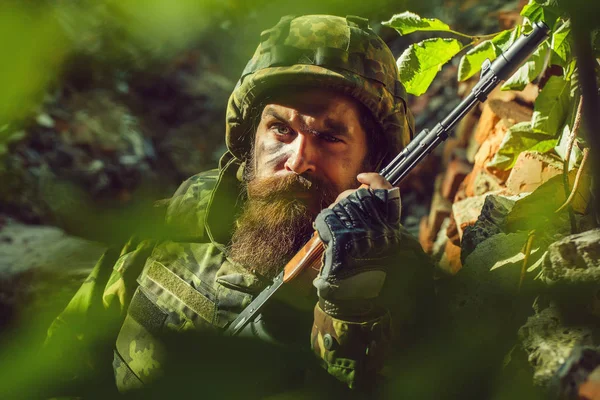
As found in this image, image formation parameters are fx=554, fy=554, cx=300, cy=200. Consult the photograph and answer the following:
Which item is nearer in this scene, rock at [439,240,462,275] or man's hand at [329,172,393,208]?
man's hand at [329,172,393,208]

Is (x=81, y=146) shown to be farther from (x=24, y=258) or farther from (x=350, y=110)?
(x=350, y=110)

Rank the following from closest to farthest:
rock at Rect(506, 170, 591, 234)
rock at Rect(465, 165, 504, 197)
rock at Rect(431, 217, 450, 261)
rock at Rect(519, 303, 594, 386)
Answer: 1. rock at Rect(519, 303, 594, 386)
2. rock at Rect(506, 170, 591, 234)
3. rock at Rect(465, 165, 504, 197)
4. rock at Rect(431, 217, 450, 261)

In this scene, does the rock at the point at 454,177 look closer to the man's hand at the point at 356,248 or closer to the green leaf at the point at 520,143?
the green leaf at the point at 520,143

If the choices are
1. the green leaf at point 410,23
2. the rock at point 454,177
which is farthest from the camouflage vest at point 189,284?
the rock at point 454,177

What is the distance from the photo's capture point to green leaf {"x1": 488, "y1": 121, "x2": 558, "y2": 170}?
92.2 inches

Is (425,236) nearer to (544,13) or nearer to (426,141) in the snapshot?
(426,141)

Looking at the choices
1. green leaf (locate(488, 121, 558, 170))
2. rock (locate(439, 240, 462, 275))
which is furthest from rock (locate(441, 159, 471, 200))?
green leaf (locate(488, 121, 558, 170))

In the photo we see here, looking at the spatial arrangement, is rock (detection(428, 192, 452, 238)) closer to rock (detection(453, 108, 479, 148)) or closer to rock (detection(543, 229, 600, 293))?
rock (detection(453, 108, 479, 148))

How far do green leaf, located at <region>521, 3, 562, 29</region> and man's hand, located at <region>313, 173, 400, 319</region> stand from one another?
712 millimetres

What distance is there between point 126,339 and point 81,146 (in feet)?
8.33

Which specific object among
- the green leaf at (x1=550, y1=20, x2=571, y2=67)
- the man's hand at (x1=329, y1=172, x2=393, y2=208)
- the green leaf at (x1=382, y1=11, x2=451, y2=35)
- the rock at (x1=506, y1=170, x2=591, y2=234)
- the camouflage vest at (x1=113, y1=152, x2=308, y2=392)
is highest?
the green leaf at (x1=550, y1=20, x2=571, y2=67)

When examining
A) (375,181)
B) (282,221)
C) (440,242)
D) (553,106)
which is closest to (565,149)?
(553,106)

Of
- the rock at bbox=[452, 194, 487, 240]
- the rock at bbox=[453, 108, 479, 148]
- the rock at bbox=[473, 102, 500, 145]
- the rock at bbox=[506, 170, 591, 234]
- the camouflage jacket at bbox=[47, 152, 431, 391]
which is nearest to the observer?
the camouflage jacket at bbox=[47, 152, 431, 391]

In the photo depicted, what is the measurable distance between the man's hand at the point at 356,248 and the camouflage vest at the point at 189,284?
17.9 inches
